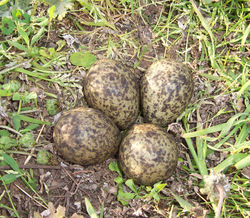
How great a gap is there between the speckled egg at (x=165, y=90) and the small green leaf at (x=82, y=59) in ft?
2.34

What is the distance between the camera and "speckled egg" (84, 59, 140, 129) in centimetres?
284

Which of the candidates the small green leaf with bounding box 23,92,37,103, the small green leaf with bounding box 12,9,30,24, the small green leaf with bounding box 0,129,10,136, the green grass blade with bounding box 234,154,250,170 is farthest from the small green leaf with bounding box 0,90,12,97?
the green grass blade with bounding box 234,154,250,170

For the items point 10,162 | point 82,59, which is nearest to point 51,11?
point 82,59

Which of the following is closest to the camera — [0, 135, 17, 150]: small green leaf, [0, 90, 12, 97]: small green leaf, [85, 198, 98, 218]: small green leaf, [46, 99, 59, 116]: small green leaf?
[85, 198, 98, 218]: small green leaf

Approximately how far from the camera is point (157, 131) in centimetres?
282

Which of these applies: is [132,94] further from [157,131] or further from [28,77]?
[28,77]

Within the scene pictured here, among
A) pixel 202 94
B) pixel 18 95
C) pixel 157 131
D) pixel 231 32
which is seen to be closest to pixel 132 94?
pixel 157 131

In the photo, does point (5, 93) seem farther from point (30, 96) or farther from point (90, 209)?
point (90, 209)

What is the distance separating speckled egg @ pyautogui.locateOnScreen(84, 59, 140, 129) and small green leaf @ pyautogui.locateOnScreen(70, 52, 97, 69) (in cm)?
38

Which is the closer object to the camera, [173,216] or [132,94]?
[173,216]

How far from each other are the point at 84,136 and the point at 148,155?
0.64 metres

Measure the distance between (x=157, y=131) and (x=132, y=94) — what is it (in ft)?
1.61

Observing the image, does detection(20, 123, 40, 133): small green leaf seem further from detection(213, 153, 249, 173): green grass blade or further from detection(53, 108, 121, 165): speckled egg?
detection(213, 153, 249, 173): green grass blade

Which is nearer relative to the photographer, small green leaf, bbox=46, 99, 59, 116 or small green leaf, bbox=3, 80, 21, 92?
small green leaf, bbox=3, 80, 21, 92
